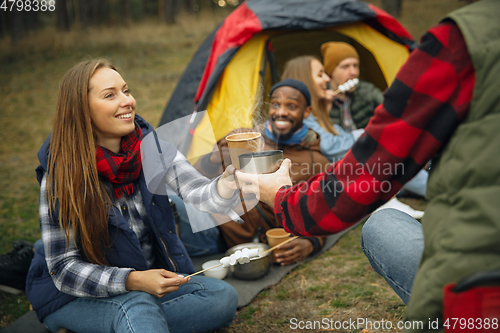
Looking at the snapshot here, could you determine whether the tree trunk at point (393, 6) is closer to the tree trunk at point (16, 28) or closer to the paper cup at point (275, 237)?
A: the paper cup at point (275, 237)

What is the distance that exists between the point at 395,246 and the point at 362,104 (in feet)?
10.1

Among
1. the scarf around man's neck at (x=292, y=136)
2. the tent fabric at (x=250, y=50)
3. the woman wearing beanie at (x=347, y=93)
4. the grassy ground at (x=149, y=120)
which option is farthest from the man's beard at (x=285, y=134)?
the woman wearing beanie at (x=347, y=93)

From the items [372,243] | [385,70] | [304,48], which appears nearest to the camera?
[372,243]

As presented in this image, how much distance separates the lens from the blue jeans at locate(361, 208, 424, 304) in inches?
53.9

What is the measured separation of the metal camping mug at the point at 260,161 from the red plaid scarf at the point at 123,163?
58cm

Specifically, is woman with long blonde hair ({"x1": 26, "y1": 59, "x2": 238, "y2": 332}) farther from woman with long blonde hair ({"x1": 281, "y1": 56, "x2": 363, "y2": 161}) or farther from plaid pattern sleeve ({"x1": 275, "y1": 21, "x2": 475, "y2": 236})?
woman with long blonde hair ({"x1": 281, "y1": 56, "x2": 363, "y2": 161})

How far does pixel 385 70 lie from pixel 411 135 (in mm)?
3588

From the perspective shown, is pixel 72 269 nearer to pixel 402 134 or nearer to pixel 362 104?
pixel 402 134

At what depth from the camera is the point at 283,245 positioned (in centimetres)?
282

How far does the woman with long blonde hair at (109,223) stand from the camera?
174 cm

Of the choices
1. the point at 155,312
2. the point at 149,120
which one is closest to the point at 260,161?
the point at 155,312

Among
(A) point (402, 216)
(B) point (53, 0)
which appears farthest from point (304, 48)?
(B) point (53, 0)

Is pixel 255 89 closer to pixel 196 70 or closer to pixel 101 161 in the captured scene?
pixel 196 70

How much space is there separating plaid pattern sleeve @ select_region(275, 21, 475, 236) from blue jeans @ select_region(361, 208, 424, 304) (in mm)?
309
